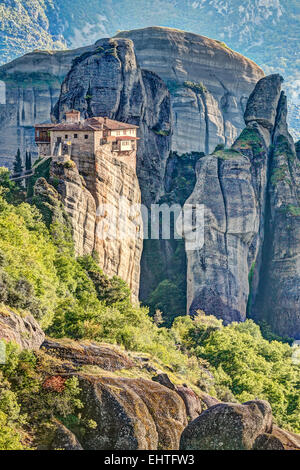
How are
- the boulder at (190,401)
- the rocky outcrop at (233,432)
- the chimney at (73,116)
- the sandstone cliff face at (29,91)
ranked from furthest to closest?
the sandstone cliff face at (29,91) < the chimney at (73,116) < the boulder at (190,401) < the rocky outcrop at (233,432)

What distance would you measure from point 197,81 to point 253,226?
3449cm

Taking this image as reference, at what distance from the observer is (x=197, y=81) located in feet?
416

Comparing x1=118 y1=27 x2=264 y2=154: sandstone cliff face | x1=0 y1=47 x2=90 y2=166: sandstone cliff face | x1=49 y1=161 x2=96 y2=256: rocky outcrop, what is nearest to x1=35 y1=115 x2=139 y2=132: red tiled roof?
x1=49 y1=161 x2=96 y2=256: rocky outcrop

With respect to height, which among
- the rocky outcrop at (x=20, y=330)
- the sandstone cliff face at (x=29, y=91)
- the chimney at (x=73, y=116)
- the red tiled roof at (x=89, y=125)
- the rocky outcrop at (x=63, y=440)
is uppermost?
the sandstone cliff face at (x=29, y=91)

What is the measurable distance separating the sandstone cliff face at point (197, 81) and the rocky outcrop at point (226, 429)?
8213 centimetres

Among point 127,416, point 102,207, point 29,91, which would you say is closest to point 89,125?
point 102,207

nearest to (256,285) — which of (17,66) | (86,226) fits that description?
(86,226)

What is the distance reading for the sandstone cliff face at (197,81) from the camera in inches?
4835

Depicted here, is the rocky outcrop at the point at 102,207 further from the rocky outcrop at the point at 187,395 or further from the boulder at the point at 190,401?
the boulder at the point at 190,401

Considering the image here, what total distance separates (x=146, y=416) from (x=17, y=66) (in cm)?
9484

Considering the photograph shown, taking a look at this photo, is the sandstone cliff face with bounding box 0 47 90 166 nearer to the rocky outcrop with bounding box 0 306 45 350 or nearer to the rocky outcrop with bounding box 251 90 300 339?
the rocky outcrop with bounding box 251 90 300 339

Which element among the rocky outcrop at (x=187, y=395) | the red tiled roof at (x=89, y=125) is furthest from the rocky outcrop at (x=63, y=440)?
the red tiled roof at (x=89, y=125)

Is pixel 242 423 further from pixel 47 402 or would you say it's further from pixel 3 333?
pixel 3 333

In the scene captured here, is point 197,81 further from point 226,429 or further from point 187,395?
point 226,429
